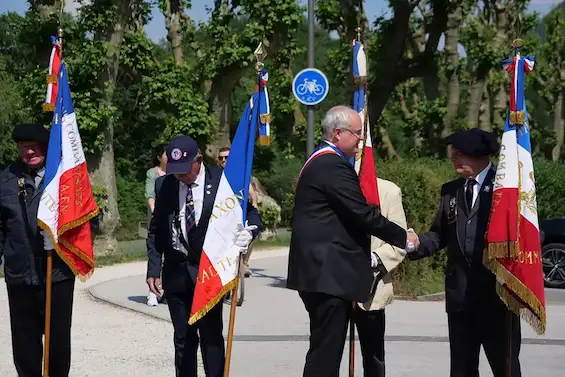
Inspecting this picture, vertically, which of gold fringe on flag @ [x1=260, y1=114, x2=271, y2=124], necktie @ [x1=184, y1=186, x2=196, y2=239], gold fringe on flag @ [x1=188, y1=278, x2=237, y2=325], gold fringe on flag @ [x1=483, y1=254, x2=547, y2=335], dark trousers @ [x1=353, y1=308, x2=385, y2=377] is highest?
gold fringe on flag @ [x1=260, y1=114, x2=271, y2=124]

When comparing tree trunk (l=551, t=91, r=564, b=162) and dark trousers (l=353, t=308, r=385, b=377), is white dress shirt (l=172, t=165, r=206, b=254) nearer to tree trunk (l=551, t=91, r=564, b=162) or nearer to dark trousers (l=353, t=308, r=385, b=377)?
dark trousers (l=353, t=308, r=385, b=377)

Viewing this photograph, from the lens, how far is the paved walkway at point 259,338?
337 inches

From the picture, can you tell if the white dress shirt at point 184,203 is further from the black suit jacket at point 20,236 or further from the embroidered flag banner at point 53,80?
the embroidered flag banner at point 53,80

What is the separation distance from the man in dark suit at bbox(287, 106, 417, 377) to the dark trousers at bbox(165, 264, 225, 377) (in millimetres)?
942

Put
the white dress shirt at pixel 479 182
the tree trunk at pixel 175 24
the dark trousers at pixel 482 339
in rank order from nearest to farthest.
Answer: the dark trousers at pixel 482 339
the white dress shirt at pixel 479 182
the tree trunk at pixel 175 24

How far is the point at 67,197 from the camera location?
6957mm

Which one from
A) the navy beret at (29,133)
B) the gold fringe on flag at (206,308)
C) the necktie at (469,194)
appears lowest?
the gold fringe on flag at (206,308)

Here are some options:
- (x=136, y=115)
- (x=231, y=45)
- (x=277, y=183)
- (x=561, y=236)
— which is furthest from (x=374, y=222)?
(x=136, y=115)

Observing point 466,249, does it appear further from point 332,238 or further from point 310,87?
point 310,87

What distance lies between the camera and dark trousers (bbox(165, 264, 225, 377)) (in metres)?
6.68

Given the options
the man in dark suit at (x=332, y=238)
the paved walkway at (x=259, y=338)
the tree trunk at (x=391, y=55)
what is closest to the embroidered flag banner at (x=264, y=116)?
the man in dark suit at (x=332, y=238)

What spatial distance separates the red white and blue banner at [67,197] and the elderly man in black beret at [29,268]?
0.21ft

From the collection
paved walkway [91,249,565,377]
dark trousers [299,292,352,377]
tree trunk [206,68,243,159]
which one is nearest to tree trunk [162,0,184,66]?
tree trunk [206,68,243,159]

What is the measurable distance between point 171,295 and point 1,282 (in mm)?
9123
